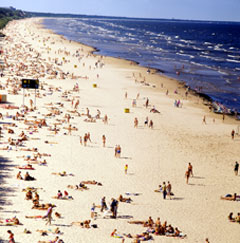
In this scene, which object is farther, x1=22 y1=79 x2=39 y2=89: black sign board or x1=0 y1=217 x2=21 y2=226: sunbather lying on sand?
x1=22 y1=79 x2=39 y2=89: black sign board

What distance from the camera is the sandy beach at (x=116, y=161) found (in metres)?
14.6

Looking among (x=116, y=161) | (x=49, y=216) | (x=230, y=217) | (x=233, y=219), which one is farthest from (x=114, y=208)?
(x=116, y=161)

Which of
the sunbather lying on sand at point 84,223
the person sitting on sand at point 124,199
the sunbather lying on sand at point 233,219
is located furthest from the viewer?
the person sitting on sand at point 124,199

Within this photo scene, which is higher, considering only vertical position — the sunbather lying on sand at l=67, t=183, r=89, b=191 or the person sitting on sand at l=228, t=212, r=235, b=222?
the sunbather lying on sand at l=67, t=183, r=89, b=191

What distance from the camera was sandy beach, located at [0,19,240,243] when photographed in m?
14.6

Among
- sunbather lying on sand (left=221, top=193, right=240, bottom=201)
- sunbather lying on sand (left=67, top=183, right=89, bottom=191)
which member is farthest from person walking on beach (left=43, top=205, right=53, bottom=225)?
sunbather lying on sand (left=221, top=193, right=240, bottom=201)

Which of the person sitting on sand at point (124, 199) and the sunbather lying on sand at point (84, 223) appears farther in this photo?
the person sitting on sand at point (124, 199)

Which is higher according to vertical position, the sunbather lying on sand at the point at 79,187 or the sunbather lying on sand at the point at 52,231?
the sunbather lying on sand at the point at 79,187

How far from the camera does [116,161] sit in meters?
21.5

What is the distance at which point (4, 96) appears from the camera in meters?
31.6

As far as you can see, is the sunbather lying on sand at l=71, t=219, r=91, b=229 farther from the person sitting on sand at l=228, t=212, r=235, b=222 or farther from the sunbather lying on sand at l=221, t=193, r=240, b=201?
the sunbather lying on sand at l=221, t=193, r=240, b=201

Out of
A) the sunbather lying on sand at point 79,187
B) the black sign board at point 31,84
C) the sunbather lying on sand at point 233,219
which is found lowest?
the sunbather lying on sand at point 233,219

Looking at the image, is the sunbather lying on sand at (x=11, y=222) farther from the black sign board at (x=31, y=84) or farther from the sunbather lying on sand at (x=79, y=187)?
the black sign board at (x=31, y=84)

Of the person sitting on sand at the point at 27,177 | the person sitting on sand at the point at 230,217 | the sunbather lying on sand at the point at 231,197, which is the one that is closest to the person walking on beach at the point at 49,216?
the person sitting on sand at the point at 27,177
